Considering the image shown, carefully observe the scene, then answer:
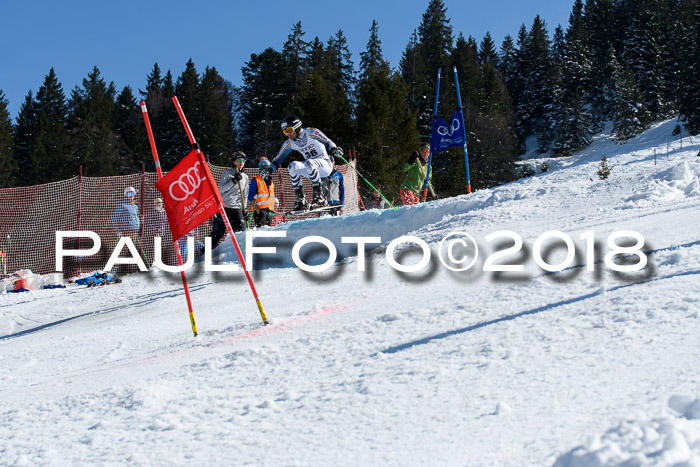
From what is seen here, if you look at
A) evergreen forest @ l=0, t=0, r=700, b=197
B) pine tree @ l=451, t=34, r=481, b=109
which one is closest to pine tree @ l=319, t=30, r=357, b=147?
evergreen forest @ l=0, t=0, r=700, b=197

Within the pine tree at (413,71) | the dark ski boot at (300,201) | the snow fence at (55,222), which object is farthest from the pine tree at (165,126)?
the dark ski boot at (300,201)

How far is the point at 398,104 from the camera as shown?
29.9 metres

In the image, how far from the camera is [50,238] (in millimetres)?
14164

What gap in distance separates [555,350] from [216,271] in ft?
21.6

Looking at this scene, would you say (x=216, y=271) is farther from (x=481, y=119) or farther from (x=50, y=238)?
(x=481, y=119)

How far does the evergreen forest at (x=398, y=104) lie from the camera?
30938mm

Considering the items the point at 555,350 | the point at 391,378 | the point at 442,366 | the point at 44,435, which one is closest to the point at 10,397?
the point at 44,435

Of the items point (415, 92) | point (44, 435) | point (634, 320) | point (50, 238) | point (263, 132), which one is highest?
point (415, 92)

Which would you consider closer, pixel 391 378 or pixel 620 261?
pixel 391 378

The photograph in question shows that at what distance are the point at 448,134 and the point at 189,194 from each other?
9682 millimetres

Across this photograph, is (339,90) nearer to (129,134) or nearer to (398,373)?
(129,134)

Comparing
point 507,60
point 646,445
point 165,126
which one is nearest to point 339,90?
point 165,126

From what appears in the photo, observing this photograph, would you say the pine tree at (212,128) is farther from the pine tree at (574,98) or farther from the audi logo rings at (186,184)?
the audi logo rings at (186,184)

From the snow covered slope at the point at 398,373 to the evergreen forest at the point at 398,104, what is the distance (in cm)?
2236
